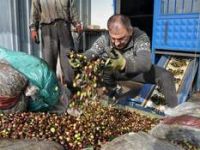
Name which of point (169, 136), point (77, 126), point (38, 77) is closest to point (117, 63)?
point (77, 126)

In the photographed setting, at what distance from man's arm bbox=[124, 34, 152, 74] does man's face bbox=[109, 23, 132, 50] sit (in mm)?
140

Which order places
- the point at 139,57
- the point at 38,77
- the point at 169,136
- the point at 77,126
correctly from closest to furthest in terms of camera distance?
the point at 169,136
the point at 77,126
the point at 139,57
the point at 38,77

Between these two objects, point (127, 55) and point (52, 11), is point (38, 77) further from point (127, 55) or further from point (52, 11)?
point (52, 11)

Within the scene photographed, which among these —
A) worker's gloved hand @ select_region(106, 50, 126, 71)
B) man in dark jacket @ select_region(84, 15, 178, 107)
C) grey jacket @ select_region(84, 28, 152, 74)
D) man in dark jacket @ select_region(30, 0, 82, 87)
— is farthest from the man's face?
man in dark jacket @ select_region(30, 0, 82, 87)

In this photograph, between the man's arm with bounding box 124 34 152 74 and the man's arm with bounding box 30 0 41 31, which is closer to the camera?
the man's arm with bounding box 124 34 152 74

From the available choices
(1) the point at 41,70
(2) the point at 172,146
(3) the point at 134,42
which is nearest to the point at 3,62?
(1) the point at 41,70

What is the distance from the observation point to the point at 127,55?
339cm

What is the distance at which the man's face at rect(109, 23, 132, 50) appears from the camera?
3076mm

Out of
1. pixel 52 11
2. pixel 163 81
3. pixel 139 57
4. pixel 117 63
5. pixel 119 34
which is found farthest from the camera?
pixel 52 11

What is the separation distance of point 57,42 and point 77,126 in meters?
2.67

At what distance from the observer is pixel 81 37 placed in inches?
272

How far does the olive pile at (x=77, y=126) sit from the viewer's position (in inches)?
98.7

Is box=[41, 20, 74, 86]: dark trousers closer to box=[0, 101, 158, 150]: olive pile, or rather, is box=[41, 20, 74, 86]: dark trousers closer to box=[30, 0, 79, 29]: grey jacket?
box=[30, 0, 79, 29]: grey jacket

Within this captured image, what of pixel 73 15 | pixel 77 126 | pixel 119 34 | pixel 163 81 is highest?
pixel 73 15
